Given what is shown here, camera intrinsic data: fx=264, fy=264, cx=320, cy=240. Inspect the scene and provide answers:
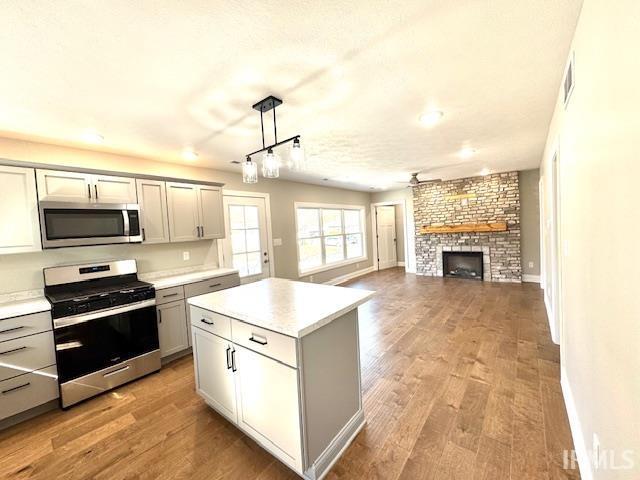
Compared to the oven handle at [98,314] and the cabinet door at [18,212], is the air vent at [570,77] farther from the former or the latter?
the cabinet door at [18,212]

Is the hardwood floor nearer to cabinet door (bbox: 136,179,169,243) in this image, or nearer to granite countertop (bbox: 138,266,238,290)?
granite countertop (bbox: 138,266,238,290)

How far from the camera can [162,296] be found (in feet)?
9.59

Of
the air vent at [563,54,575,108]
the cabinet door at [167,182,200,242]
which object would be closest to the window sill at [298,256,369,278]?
the cabinet door at [167,182,200,242]

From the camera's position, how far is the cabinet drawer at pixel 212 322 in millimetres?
1845

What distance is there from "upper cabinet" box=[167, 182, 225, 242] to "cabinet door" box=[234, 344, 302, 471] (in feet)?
7.20

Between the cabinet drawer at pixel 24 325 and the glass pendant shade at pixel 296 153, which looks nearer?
the glass pendant shade at pixel 296 153

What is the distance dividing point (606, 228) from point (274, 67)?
1.85 m

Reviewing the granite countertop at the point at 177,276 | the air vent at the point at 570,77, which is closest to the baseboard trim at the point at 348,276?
the granite countertop at the point at 177,276

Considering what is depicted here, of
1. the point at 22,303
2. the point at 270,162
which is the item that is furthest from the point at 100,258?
the point at 270,162

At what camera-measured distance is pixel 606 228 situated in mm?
1045

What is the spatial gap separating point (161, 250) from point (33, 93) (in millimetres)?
2025

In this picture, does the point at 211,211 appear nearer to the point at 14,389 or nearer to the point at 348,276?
the point at 14,389

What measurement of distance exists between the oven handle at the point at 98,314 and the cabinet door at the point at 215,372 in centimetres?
99

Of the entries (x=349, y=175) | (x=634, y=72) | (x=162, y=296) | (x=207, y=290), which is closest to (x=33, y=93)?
(x=162, y=296)
